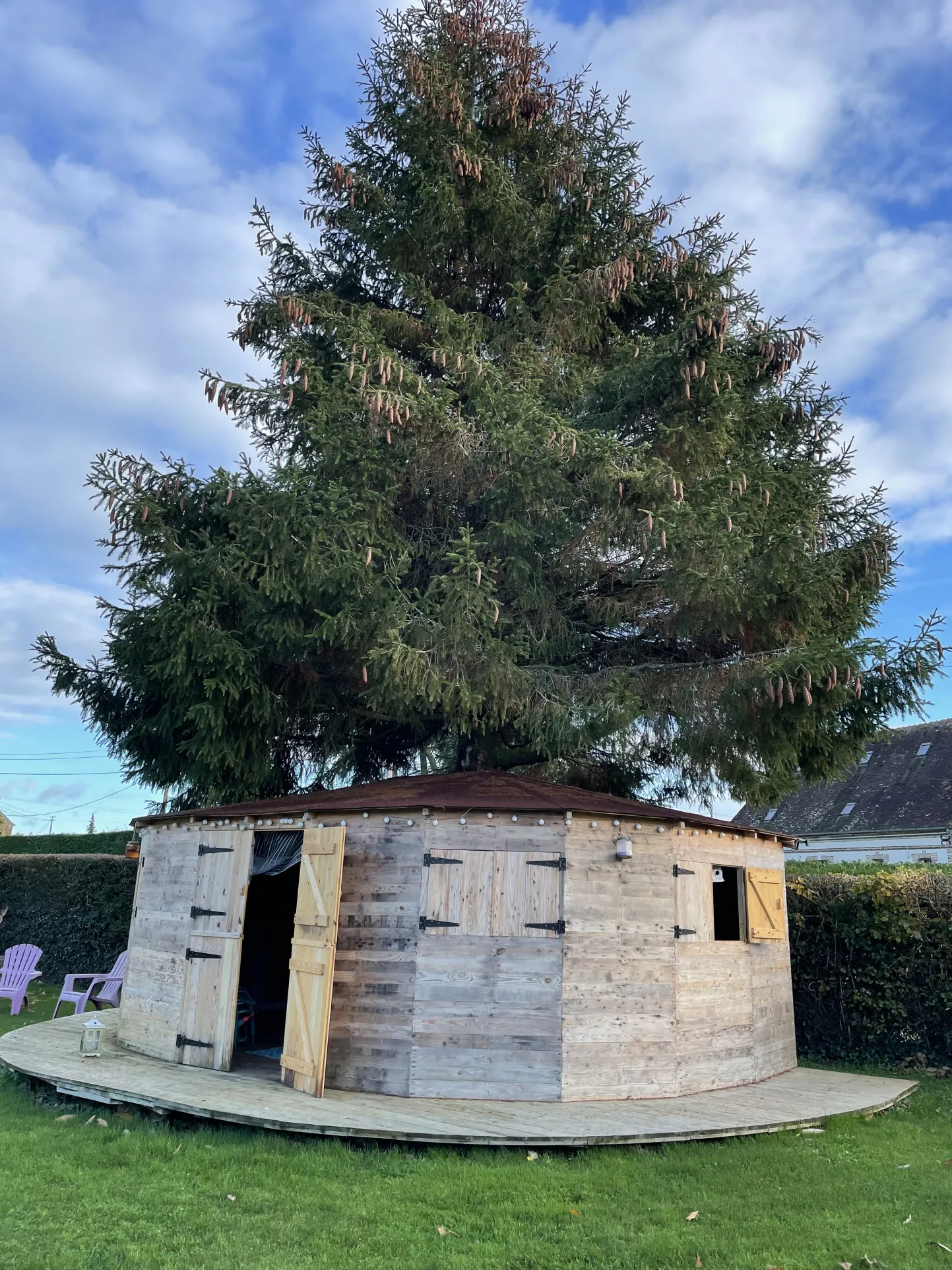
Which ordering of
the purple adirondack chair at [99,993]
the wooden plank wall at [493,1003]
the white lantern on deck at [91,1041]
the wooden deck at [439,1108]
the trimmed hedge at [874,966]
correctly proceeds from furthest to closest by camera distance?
the purple adirondack chair at [99,993] → the trimmed hedge at [874,966] → the white lantern on deck at [91,1041] → the wooden plank wall at [493,1003] → the wooden deck at [439,1108]

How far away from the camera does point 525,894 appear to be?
7211 millimetres

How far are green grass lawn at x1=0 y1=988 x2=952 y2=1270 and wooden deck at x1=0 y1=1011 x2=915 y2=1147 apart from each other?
0.13m

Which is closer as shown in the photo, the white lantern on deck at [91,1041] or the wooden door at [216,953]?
the wooden door at [216,953]

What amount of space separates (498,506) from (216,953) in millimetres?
5829

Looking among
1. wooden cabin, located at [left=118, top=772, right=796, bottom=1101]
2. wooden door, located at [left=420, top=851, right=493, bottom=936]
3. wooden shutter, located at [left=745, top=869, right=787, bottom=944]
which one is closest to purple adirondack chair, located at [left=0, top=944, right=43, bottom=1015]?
wooden cabin, located at [left=118, top=772, right=796, bottom=1101]

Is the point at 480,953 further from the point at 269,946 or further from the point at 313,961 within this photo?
the point at 269,946

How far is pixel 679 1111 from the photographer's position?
675 centimetres

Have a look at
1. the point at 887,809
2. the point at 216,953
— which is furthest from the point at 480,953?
the point at 887,809

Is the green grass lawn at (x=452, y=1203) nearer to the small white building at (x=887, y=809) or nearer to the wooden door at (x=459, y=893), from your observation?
the wooden door at (x=459, y=893)

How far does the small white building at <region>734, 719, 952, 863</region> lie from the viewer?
22.6m

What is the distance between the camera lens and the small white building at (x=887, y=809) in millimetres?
22641

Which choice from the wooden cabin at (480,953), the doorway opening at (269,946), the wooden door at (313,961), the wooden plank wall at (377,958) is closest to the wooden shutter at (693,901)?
the wooden cabin at (480,953)

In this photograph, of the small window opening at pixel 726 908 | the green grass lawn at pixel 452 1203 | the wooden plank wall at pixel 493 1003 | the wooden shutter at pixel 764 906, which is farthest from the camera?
the small window opening at pixel 726 908

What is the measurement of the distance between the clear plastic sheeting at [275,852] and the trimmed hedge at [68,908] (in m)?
8.09
